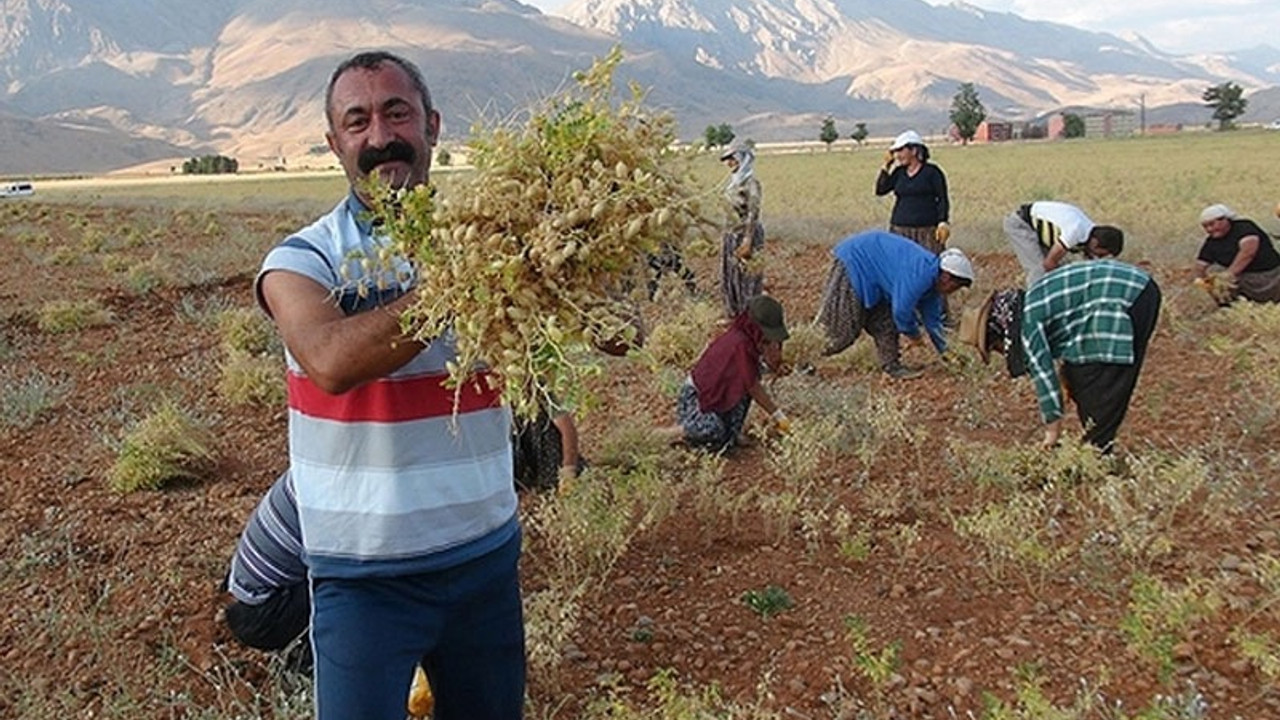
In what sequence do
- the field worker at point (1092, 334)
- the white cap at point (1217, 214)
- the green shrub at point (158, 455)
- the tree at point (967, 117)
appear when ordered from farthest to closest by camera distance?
the tree at point (967, 117), the white cap at point (1217, 214), the green shrub at point (158, 455), the field worker at point (1092, 334)

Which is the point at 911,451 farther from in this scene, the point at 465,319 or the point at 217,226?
the point at 217,226

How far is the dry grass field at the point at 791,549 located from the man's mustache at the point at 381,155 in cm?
68

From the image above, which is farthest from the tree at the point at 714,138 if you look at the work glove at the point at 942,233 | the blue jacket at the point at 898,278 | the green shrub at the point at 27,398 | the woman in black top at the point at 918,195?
the green shrub at the point at 27,398

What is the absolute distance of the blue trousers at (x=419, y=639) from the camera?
2.11 meters

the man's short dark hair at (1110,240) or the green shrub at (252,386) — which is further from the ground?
the man's short dark hair at (1110,240)

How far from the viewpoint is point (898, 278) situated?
7367mm

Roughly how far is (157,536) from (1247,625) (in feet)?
15.3

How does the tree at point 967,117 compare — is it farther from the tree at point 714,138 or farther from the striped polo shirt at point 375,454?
the striped polo shirt at point 375,454

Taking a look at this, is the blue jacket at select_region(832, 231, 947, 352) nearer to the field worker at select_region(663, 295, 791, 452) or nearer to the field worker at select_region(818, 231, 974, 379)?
the field worker at select_region(818, 231, 974, 379)

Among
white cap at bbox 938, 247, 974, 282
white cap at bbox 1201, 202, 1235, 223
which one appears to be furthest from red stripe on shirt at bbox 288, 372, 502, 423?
white cap at bbox 1201, 202, 1235, 223

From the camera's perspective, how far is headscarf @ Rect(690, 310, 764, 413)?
5.96 metres

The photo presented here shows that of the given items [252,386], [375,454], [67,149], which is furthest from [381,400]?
[67,149]

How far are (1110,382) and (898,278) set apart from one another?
2.27m

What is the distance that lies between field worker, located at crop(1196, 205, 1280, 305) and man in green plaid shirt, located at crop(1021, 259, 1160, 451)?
14.8 feet
